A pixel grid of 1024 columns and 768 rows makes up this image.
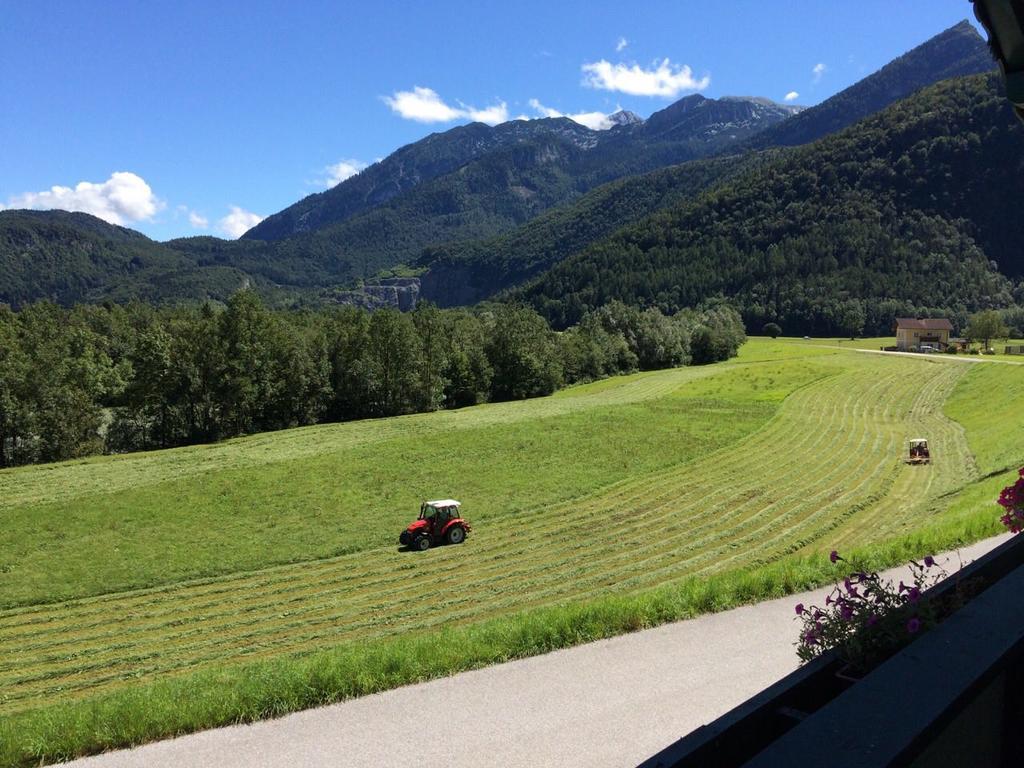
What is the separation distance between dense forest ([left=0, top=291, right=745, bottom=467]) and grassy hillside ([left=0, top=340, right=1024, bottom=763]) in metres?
7.13

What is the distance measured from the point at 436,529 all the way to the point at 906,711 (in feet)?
78.5

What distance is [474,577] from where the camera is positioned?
21.6 metres

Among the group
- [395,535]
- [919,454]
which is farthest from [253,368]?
[919,454]

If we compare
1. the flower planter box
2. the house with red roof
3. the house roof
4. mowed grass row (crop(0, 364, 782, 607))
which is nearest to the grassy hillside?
mowed grass row (crop(0, 364, 782, 607))

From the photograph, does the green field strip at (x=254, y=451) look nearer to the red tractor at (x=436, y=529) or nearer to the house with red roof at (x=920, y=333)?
the red tractor at (x=436, y=529)

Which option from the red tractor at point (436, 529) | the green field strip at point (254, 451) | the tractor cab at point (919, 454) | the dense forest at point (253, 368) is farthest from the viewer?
the dense forest at point (253, 368)

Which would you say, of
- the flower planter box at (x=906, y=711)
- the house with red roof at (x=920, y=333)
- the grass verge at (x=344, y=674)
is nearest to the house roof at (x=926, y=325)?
the house with red roof at (x=920, y=333)

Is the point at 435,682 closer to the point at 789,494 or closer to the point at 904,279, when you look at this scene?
the point at 789,494

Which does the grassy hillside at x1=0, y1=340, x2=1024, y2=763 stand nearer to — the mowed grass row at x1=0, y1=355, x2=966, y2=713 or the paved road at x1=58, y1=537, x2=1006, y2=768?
→ the mowed grass row at x1=0, y1=355, x2=966, y2=713

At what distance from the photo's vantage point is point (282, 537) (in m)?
27.3

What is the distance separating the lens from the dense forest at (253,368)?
170 feet

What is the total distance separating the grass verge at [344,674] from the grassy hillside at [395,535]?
0.04 m

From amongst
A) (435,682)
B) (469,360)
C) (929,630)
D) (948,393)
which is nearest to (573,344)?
(469,360)

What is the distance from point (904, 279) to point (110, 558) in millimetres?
181286
